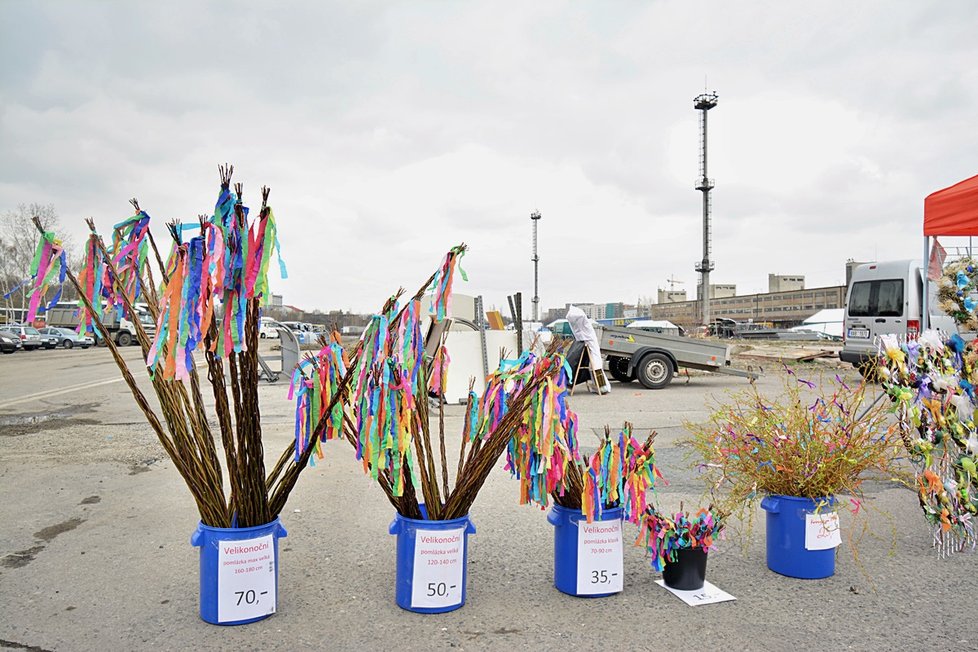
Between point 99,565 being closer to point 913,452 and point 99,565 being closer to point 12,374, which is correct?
point 913,452

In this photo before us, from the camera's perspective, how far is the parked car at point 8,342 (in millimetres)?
35144

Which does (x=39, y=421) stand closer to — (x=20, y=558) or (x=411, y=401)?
(x=20, y=558)

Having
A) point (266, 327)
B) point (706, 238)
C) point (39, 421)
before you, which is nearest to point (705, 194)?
Answer: point (706, 238)

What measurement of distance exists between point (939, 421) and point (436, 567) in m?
2.92

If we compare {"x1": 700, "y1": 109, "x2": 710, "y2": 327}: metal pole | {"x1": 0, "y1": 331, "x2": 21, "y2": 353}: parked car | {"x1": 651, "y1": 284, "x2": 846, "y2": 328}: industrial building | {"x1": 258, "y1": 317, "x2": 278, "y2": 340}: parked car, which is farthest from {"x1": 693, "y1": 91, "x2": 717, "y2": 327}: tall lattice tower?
{"x1": 0, "y1": 331, "x2": 21, "y2": 353}: parked car

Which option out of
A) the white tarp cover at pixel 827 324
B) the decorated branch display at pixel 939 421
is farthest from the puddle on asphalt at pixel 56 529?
the white tarp cover at pixel 827 324

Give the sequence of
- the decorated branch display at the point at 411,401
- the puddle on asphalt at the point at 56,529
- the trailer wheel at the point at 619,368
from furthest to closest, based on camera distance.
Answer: the trailer wheel at the point at 619,368
the puddle on asphalt at the point at 56,529
the decorated branch display at the point at 411,401

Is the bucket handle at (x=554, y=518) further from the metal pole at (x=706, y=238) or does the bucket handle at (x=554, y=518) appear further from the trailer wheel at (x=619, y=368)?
the metal pole at (x=706, y=238)

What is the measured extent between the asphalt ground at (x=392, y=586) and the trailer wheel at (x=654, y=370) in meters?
7.21

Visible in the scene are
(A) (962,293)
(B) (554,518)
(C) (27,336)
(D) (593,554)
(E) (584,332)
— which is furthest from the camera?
(C) (27,336)

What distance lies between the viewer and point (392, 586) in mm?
3799

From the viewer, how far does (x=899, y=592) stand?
3.67 metres

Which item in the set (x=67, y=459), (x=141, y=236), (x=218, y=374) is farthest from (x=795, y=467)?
(x=67, y=459)

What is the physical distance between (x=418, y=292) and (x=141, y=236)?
135 cm
